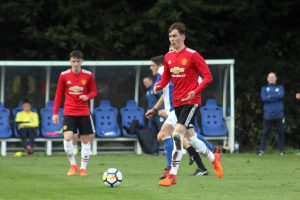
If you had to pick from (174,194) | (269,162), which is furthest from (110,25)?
(174,194)

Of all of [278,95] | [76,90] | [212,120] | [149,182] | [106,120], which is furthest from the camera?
[212,120]

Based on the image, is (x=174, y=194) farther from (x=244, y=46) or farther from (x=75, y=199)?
(x=244, y=46)

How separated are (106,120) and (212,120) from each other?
3.08 m

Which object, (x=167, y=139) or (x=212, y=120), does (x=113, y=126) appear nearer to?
(x=212, y=120)

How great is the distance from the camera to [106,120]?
82.4 feet

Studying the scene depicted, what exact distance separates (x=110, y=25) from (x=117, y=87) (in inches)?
81.2

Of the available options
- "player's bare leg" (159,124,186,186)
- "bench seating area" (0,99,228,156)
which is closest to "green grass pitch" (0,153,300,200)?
"player's bare leg" (159,124,186,186)

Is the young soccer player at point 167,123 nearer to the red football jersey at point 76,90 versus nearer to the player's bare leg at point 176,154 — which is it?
the player's bare leg at point 176,154

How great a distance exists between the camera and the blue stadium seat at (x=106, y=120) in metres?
24.8

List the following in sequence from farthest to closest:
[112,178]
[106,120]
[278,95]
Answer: [106,120] → [278,95] → [112,178]

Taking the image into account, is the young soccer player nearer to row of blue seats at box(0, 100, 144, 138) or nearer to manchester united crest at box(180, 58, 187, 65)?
manchester united crest at box(180, 58, 187, 65)

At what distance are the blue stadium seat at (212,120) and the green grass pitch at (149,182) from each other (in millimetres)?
5731

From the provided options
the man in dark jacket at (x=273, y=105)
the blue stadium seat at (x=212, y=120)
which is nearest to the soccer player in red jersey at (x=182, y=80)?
the man in dark jacket at (x=273, y=105)

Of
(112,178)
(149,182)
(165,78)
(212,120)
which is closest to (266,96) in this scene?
(212,120)
